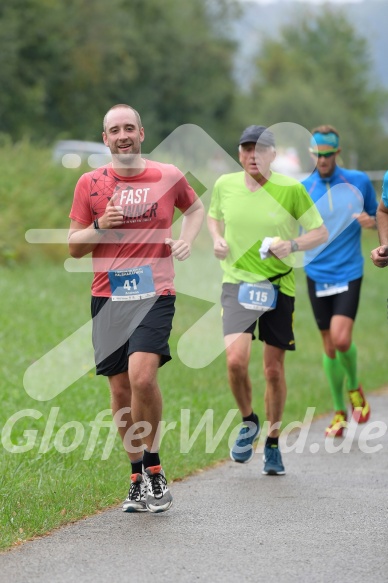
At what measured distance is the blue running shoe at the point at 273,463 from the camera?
854 cm

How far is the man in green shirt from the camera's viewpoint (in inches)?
334

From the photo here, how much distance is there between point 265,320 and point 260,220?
0.70 meters

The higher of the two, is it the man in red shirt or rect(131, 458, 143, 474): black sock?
the man in red shirt

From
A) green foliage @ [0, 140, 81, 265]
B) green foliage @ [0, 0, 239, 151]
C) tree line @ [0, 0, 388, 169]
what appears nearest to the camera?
green foliage @ [0, 140, 81, 265]

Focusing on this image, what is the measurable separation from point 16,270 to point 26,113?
31773mm

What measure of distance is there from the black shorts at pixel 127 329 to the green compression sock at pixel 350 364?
3.69 metres

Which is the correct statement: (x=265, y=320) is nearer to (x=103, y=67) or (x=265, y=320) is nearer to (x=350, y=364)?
(x=350, y=364)

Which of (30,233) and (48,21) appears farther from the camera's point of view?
(48,21)

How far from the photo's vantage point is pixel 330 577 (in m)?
5.43

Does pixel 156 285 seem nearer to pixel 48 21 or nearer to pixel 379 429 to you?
pixel 379 429

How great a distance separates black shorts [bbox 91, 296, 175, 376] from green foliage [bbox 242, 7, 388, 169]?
73.7m

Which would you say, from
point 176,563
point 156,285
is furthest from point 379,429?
point 176,563

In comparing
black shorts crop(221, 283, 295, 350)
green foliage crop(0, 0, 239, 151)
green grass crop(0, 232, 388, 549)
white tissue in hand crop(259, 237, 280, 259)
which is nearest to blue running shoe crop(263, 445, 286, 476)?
green grass crop(0, 232, 388, 549)
